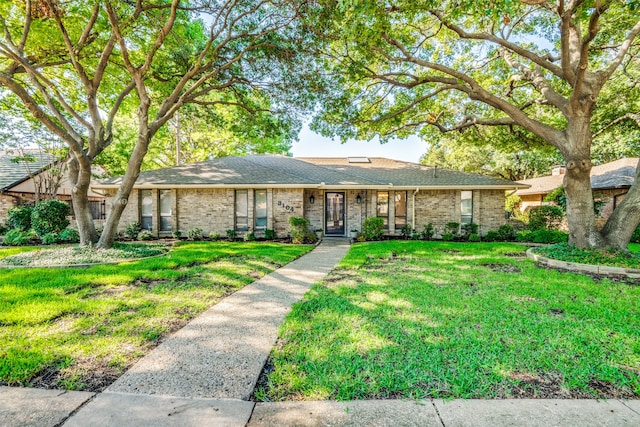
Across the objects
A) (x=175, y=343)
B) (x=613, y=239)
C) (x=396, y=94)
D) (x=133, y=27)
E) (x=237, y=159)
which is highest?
(x=133, y=27)

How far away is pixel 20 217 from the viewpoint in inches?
464

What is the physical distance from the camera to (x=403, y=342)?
2990 millimetres

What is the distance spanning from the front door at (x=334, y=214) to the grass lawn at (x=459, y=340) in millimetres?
8340

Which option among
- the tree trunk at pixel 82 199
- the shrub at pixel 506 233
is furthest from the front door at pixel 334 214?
the tree trunk at pixel 82 199

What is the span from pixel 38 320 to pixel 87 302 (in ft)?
2.32

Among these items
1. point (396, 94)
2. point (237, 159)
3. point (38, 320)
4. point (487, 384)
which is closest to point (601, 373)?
point (487, 384)

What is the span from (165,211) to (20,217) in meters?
5.73

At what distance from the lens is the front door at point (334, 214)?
45.7 feet

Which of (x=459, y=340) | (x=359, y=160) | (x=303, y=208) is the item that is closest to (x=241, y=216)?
(x=303, y=208)

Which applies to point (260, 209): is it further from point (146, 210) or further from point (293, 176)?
point (146, 210)

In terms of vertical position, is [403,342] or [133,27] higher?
[133,27]

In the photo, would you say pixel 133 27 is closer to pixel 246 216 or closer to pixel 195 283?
pixel 246 216

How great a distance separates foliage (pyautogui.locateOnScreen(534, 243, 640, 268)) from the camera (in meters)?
6.47

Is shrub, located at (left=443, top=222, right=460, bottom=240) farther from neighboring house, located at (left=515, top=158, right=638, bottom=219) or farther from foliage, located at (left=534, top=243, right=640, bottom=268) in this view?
foliage, located at (left=534, top=243, right=640, bottom=268)
